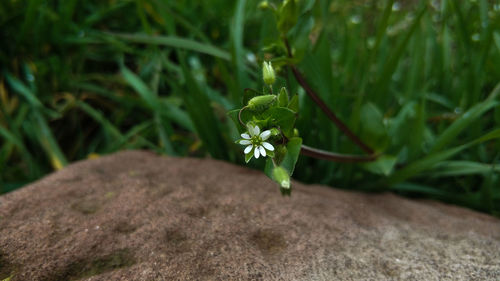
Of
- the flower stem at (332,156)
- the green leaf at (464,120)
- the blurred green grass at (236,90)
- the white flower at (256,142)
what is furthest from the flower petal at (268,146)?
the green leaf at (464,120)

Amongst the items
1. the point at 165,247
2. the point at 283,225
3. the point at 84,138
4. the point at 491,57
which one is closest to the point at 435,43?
the point at 491,57

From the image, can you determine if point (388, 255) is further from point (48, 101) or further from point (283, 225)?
point (48, 101)

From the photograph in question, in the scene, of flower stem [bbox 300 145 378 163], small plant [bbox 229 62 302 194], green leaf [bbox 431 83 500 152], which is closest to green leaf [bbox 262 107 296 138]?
small plant [bbox 229 62 302 194]

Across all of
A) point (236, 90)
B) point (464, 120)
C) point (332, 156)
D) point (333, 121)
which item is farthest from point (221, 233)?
point (464, 120)

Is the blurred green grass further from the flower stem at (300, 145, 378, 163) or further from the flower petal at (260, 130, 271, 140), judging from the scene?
the flower petal at (260, 130, 271, 140)

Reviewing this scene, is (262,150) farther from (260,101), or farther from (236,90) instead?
(236,90)
